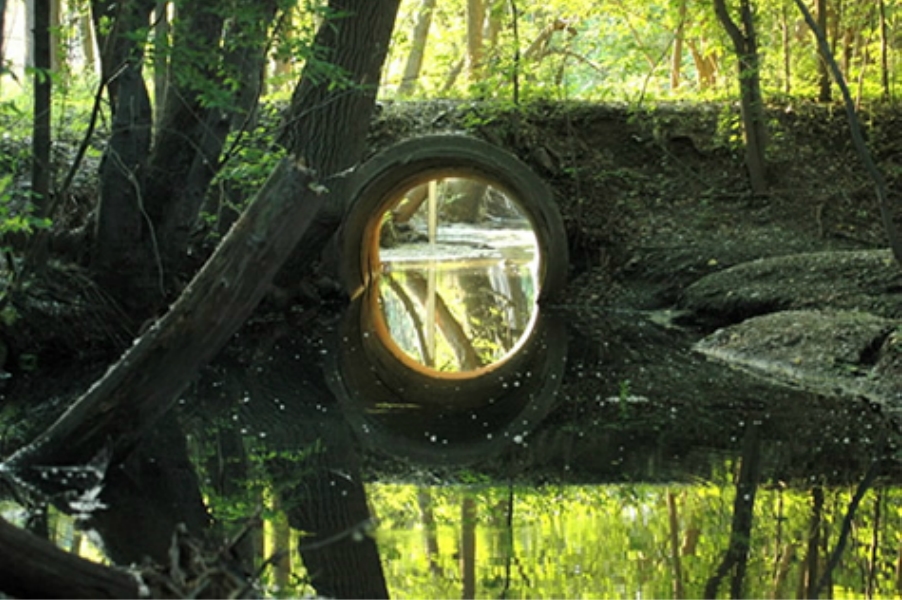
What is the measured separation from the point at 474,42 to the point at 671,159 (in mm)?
8507

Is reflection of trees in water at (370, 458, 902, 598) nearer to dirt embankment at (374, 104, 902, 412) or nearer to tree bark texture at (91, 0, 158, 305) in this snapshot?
tree bark texture at (91, 0, 158, 305)

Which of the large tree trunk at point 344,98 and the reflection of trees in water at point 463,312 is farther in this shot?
the reflection of trees in water at point 463,312

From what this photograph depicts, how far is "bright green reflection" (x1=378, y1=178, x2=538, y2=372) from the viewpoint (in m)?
14.4

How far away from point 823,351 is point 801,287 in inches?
88.2

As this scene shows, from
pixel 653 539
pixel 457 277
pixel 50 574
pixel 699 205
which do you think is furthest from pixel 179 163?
pixel 457 277

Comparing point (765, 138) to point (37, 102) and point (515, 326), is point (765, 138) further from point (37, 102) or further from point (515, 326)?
point (37, 102)

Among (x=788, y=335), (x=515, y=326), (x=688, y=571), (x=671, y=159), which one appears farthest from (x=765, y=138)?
(x=688, y=571)

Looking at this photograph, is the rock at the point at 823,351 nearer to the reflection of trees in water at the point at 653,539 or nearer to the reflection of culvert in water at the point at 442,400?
the reflection of culvert in water at the point at 442,400

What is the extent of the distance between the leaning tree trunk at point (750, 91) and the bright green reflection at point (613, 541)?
30.1 feet

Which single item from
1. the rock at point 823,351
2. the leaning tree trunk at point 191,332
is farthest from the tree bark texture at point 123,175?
the rock at point 823,351

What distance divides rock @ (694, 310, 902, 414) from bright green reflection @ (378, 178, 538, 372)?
116 inches

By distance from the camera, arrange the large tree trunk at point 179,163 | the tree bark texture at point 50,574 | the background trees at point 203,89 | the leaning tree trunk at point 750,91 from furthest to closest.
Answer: the leaning tree trunk at point 750,91 → the large tree trunk at point 179,163 → the background trees at point 203,89 → the tree bark texture at point 50,574

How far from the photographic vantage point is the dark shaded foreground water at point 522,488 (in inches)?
186

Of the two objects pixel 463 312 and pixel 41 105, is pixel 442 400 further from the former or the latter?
pixel 463 312
